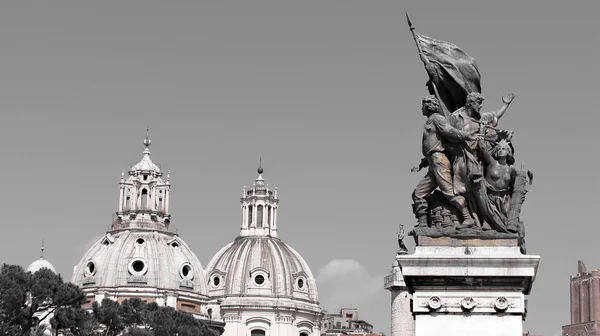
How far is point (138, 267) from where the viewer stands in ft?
424

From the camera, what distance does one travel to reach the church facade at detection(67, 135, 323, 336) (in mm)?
128625

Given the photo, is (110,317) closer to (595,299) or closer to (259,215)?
(259,215)

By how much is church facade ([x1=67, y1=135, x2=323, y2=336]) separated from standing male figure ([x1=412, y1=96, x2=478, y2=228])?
113m

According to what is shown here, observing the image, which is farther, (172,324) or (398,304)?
(398,304)

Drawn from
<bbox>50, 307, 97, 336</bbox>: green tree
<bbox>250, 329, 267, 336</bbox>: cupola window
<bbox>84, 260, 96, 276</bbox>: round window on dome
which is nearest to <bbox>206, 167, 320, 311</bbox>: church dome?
<bbox>250, 329, 267, 336</bbox>: cupola window

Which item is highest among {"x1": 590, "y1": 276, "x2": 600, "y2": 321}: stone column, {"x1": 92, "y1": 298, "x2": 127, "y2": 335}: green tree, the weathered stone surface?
{"x1": 590, "y1": 276, "x2": 600, "y2": 321}: stone column

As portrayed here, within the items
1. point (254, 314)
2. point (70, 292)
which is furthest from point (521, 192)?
point (254, 314)

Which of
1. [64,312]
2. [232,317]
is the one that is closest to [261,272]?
[232,317]

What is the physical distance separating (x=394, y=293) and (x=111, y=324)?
2934cm

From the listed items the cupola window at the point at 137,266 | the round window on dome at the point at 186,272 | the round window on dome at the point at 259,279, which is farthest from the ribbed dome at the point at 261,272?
the cupola window at the point at 137,266

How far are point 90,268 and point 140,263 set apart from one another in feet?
18.9

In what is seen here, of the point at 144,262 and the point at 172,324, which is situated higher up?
the point at 144,262

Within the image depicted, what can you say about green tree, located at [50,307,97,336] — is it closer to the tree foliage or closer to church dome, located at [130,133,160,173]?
the tree foliage

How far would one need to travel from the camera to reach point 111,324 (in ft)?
290
